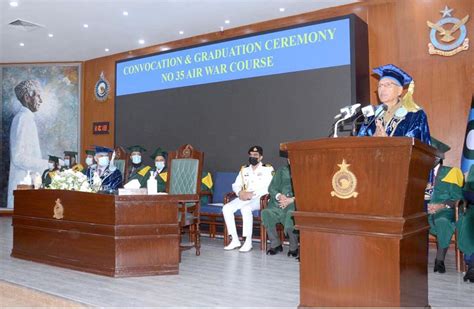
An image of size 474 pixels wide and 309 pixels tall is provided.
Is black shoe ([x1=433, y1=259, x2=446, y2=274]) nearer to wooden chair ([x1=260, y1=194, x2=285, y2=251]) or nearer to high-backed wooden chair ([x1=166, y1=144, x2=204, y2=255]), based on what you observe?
wooden chair ([x1=260, y1=194, x2=285, y2=251])

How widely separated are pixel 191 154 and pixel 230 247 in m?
1.19

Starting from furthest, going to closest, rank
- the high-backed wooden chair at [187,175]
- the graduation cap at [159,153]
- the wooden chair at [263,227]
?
1. the graduation cap at [159,153]
2. the wooden chair at [263,227]
3. the high-backed wooden chair at [187,175]

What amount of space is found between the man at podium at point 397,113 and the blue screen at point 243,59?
329 cm

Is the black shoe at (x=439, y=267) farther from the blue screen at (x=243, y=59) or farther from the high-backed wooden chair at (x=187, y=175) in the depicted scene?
the blue screen at (x=243, y=59)

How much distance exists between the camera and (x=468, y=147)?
16.5 feet

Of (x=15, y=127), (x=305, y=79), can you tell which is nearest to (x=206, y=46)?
(x=305, y=79)

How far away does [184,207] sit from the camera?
4.56 m

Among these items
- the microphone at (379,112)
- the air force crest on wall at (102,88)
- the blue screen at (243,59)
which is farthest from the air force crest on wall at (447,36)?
the air force crest on wall at (102,88)

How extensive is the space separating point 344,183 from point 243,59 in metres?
4.99

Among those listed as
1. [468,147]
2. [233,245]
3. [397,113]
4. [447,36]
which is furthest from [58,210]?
[447,36]

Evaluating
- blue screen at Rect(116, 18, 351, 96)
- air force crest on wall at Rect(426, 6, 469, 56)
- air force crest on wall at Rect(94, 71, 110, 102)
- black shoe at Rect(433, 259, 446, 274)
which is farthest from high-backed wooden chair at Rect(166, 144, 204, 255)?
air force crest on wall at Rect(94, 71, 110, 102)

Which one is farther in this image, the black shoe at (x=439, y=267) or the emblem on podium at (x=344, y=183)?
the black shoe at (x=439, y=267)

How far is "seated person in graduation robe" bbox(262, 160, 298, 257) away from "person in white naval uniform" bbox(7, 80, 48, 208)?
626 cm

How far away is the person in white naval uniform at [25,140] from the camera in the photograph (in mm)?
9672
